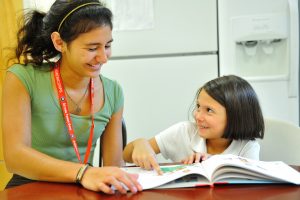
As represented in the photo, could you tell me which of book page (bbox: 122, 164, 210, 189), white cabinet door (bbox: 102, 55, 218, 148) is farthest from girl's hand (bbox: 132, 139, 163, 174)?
white cabinet door (bbox: 102, 55, 218, 148)

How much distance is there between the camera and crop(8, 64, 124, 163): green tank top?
127 cm

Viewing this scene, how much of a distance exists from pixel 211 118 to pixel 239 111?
0.33ft

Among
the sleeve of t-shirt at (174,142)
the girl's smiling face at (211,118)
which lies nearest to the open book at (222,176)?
the girl's smiling face at (211,118)

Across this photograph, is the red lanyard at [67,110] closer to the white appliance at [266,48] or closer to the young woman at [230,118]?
the young woman at [230,118]

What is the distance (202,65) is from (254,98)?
69 centimetres

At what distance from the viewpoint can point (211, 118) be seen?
1.34 metres

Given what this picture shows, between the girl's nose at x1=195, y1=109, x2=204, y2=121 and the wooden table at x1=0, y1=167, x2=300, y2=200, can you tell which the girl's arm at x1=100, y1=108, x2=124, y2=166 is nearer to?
the girl's nose at x1=195, y1=109, x2=204, y2=121

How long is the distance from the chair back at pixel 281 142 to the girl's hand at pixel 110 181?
701mm

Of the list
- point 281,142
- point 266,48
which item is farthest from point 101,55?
point 266,48

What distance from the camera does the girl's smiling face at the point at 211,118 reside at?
52.7 inches

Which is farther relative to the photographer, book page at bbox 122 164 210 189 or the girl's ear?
the girl's ear

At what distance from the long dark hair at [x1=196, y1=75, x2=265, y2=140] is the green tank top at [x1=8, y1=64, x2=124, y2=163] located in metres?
0.41

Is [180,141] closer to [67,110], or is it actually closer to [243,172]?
[67,110]

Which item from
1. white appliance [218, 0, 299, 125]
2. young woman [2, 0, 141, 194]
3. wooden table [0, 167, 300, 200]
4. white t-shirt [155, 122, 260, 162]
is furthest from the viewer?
white appliance [218, 0, 299, 125]
